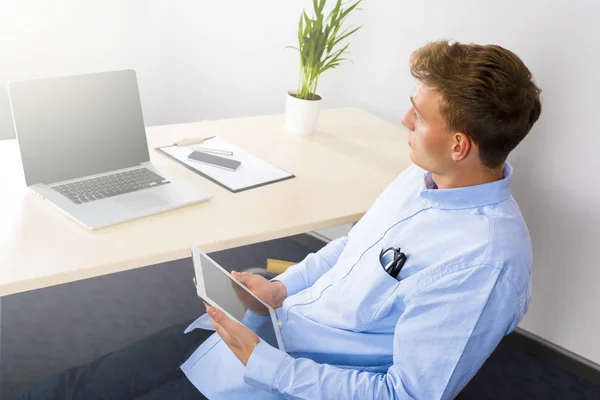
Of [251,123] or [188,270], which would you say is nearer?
[251,123]

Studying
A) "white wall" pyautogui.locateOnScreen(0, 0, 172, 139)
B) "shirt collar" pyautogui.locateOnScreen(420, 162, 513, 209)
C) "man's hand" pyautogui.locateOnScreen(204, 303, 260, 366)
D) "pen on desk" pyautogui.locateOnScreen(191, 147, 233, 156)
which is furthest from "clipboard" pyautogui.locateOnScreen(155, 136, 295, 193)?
"white wall" pyautogui.locateOnScreen(0, 0, 172, 139)

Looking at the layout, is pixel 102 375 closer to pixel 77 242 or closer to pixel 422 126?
pixel 77 242

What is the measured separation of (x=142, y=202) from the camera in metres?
1.49

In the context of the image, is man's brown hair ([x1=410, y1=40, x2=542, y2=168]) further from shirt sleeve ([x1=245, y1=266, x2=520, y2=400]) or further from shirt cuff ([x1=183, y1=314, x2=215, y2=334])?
shirt cuff ([x1=183, y1=314, x2=215, y2=334])

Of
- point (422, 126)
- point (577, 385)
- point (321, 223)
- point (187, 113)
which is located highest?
point (422, 126)

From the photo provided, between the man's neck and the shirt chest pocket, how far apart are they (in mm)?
214

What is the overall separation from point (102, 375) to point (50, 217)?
38 cm

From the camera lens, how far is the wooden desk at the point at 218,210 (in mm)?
1260

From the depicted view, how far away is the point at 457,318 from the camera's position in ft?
3.45

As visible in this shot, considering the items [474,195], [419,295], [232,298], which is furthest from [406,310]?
[232,298]

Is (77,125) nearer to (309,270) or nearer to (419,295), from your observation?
(309,270)

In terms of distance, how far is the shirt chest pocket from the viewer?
3.98 ft

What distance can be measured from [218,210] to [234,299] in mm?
285

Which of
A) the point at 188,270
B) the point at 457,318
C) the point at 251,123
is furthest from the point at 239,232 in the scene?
the point at 188,270
